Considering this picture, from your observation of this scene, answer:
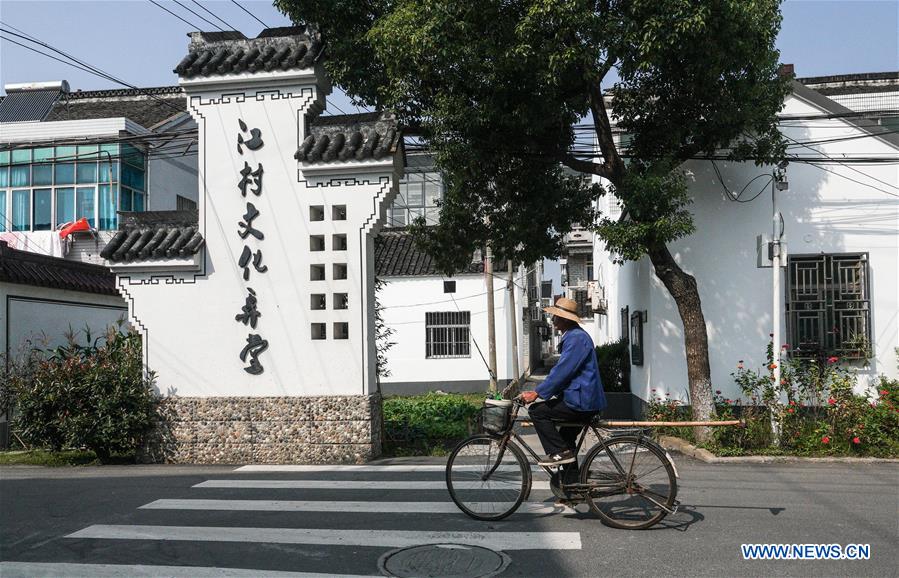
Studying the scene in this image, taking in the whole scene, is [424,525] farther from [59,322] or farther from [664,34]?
[59,322]

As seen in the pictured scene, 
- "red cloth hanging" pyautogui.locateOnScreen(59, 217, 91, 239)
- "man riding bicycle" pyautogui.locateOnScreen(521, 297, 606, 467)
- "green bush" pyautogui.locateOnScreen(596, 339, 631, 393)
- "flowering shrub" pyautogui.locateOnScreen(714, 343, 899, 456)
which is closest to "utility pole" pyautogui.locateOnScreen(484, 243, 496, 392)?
"green bush" pyautogui.locateOnScreen(596, 339, 631, 393)

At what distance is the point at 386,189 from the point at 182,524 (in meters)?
5.46

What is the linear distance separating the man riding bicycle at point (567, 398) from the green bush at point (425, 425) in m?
4.95

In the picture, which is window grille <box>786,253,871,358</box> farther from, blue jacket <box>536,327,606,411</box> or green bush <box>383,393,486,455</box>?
blue jacket <box>536,327,606,411</box>

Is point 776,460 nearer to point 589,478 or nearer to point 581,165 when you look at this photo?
point 589,478

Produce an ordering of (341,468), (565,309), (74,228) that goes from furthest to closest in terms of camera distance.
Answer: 1. (74,228)
2. (341,468)
3. (565,309)

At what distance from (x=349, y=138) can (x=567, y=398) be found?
231 inches

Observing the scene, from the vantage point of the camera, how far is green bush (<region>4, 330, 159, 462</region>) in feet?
36.0

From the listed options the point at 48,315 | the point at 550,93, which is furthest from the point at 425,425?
the point at 48,315

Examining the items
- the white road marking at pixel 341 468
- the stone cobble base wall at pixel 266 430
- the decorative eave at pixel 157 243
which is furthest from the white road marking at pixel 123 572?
the decorative eave at pixel 157 243

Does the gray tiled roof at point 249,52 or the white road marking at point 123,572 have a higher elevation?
the gray tiled roof at point 249,52

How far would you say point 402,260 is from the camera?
27766 mm

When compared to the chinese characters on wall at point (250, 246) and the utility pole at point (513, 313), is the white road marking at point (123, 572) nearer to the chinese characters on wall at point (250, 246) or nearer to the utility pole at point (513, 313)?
the chinese characters on wall at point (250, 246)

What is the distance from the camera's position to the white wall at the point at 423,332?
26.3 m
